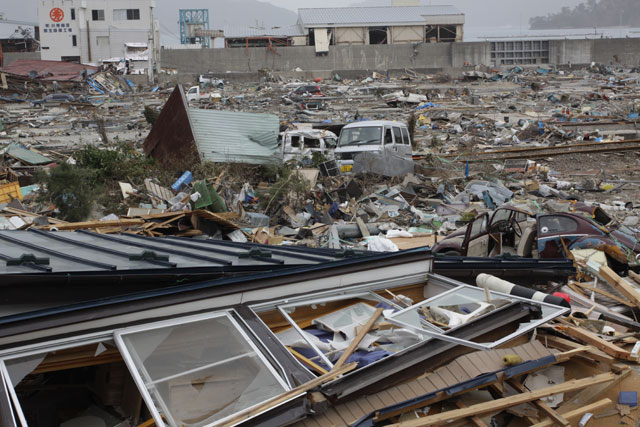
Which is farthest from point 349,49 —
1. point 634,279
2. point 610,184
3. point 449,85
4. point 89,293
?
point 89,293

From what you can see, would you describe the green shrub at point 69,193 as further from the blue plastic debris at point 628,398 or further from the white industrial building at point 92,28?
the white industrial building at point 92,28

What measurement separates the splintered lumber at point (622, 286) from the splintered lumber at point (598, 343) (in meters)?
2.63

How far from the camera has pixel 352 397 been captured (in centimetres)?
335

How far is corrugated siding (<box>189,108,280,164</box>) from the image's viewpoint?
16.0 m

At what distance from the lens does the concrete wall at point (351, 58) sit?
1870 inches

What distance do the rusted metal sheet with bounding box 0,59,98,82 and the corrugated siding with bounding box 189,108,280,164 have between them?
26.9 meters

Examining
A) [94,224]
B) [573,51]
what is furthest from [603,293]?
[573,51]

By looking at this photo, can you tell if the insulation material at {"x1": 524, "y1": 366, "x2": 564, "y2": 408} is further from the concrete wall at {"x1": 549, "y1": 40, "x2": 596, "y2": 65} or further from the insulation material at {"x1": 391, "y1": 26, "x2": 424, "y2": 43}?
the insulation material at {"x1": 391, "y1": 26, "x2": 424, "y2": 43}

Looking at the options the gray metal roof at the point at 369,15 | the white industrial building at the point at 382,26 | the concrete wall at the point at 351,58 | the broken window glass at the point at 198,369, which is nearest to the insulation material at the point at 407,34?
the white industrial building at the point at 382,26

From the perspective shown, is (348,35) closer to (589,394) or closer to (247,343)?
(589,394)

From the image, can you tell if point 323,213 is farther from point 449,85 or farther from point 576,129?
point 449,85

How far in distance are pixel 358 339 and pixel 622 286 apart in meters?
4.38

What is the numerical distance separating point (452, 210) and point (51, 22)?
46182 mm

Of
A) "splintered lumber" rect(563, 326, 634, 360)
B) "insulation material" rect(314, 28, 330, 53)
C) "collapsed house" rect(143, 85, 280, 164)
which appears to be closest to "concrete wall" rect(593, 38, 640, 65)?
"insulation material" rect(314, 28, 330, 53)
